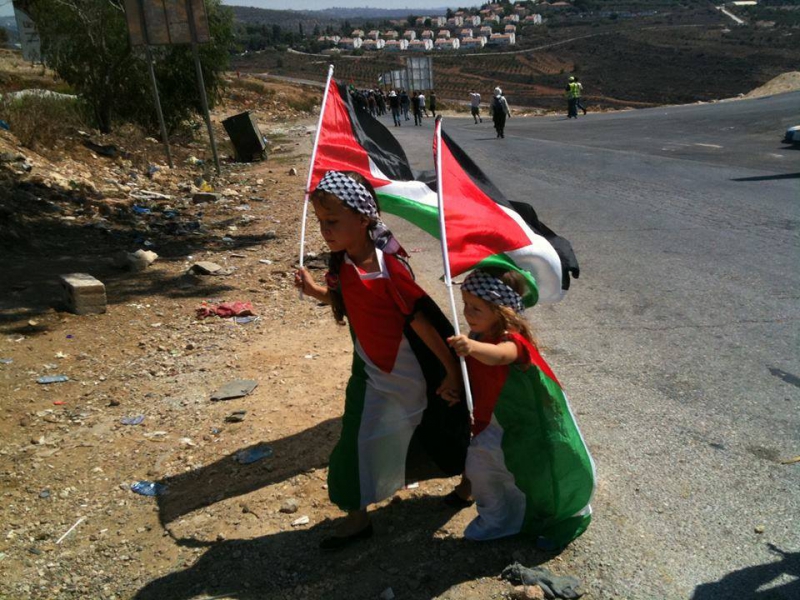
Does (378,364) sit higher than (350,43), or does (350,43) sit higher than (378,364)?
(350,43)

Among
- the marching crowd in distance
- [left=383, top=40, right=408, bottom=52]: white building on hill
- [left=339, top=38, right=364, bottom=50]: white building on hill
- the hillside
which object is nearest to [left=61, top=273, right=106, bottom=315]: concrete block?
the marching crowd in distance

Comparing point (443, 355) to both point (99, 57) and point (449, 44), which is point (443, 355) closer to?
point (99, 57)

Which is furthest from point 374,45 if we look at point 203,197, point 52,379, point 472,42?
point 52,379

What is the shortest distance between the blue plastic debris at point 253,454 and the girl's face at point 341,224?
1.66 meters

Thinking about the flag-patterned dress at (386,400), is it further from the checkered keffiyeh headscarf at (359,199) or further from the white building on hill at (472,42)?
the white building on hill at (472,42)

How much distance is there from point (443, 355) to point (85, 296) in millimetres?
4612

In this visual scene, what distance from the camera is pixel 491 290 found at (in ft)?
9.74

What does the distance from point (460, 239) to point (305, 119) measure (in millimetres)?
38908

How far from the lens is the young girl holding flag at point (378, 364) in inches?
123

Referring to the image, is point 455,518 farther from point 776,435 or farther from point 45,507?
point 45,507

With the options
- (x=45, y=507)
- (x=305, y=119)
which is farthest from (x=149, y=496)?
(x=305, y=119)

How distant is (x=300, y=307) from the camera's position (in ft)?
23.5

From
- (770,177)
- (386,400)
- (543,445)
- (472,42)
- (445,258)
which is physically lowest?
(770,177)

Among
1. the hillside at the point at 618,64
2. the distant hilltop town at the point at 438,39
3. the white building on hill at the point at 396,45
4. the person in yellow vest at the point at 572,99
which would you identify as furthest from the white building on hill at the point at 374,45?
the person in yellow vest at the point at 572,99
